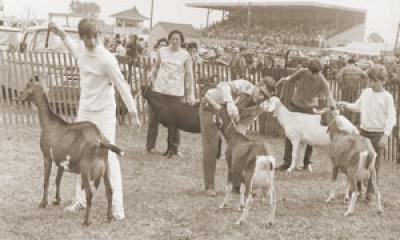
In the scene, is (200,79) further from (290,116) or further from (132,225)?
(132,225)

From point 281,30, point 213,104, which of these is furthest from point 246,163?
point 281,30

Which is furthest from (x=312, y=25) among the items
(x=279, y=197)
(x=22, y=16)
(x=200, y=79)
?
(x=279, y=197)

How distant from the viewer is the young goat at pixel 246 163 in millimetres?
5957

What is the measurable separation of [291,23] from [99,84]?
2454 inches

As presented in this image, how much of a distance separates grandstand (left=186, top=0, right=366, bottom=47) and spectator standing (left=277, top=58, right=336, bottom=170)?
49.3 m

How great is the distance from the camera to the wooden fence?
38.7 ft

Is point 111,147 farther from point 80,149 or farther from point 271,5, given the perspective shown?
point 271,5

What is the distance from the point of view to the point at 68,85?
12266 mm

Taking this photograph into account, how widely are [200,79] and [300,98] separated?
160 inches

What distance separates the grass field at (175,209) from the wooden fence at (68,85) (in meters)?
2.26

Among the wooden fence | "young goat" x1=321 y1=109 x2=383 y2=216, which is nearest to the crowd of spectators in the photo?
the wooden fence

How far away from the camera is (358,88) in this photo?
12047mm

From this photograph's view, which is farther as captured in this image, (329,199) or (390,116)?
(329,199)

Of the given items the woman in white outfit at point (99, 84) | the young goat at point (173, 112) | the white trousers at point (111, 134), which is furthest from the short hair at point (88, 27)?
the young goat at point (173, 112)
